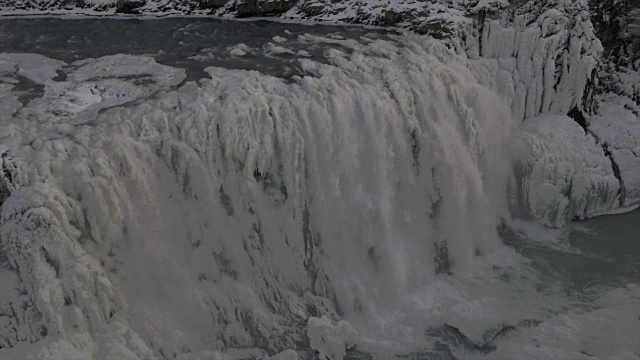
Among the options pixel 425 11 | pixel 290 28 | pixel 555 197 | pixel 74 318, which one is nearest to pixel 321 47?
pixel 290 28

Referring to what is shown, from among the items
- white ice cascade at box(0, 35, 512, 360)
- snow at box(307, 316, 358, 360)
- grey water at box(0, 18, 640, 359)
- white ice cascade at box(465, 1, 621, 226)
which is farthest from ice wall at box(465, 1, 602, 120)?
snow at box(307, 316, 358, 360)

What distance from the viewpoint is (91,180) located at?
4.81 metres

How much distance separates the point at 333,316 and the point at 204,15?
599 centimetres

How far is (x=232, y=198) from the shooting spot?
5.55m

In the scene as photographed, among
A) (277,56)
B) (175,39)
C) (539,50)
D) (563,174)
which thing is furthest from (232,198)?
(539,50)

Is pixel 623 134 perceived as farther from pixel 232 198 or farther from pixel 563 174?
pixel 232 198

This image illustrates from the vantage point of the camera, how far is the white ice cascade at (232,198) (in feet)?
15.1

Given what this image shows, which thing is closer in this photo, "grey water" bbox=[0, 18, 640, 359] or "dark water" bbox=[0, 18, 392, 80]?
"grey water" bbox=[0, 18, 640, 359]

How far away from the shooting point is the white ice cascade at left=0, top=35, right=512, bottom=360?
4602 mm

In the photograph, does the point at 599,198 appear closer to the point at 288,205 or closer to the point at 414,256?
the point at 414,256

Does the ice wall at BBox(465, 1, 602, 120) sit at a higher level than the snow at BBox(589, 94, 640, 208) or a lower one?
higher

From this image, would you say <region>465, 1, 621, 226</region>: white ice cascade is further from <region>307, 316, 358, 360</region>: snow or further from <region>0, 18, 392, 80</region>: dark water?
<region>307, 316, 358, 360</region>: snow

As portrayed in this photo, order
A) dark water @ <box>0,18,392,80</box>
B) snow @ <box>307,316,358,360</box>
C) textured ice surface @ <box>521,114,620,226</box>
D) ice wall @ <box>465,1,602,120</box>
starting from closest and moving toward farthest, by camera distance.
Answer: snow @ <box>307,316,358,360</box>, dark water @ <box>0,18,392,80</box>, textured ice surface @ <box>521,114,620,226</box>, ice wall @ <box>465,1,602,120</box>

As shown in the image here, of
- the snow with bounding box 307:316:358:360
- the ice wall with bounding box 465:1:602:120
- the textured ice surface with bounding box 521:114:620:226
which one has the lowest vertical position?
the snow with bounding box 307:316:358:360
